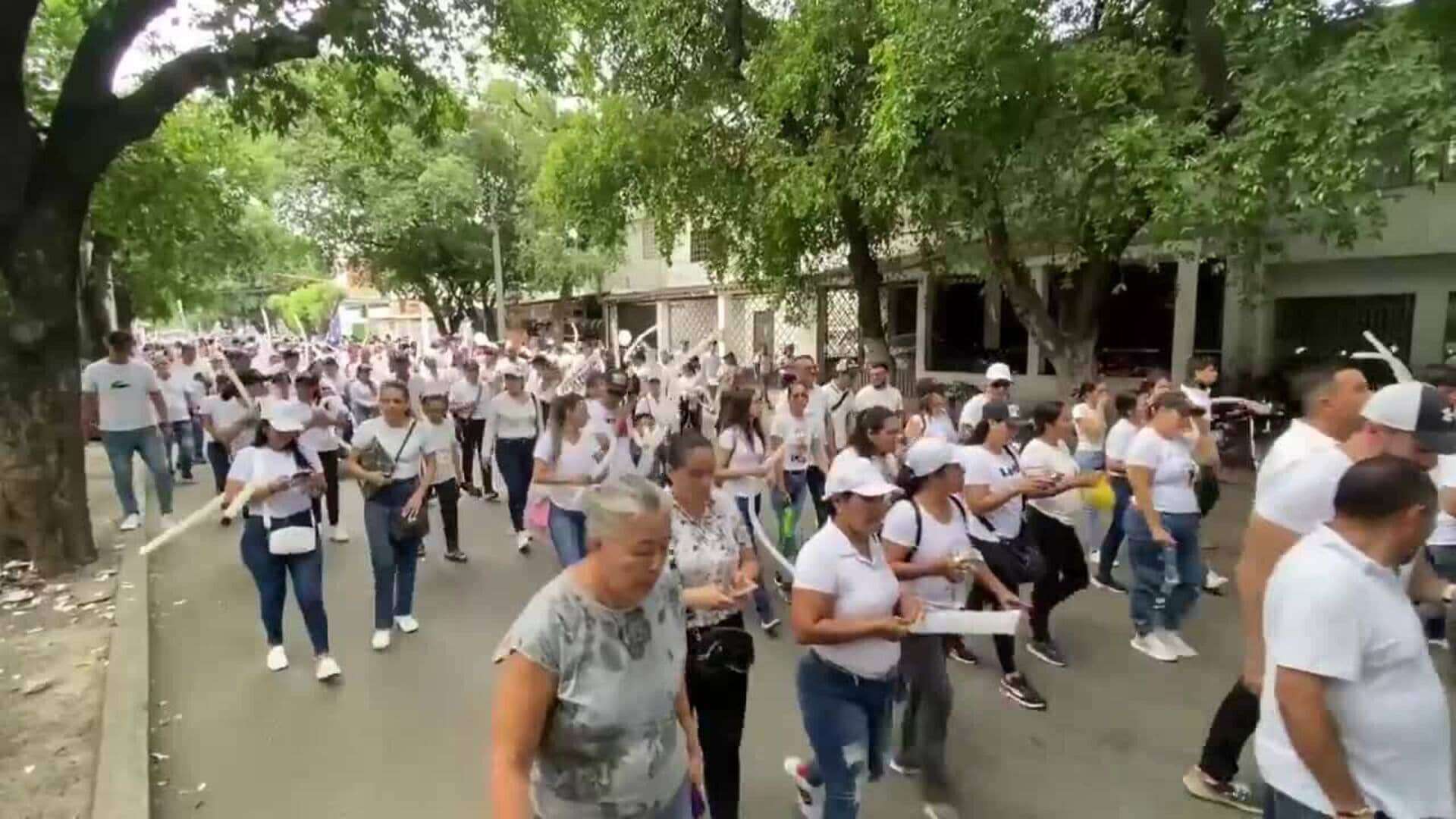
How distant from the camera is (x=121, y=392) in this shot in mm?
8203

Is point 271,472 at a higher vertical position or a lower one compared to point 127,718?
higher

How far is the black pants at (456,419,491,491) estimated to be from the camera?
10672 mm

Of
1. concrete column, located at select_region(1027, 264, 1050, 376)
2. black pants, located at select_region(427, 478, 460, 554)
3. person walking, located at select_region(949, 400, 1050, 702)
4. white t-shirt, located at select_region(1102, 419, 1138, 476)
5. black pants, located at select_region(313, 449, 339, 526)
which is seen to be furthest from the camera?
concrete column, located at select_region(1027, 264, 1050, 376)

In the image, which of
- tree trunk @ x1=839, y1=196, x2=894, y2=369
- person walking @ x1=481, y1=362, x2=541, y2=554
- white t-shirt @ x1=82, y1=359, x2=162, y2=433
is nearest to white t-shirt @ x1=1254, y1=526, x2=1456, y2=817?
person walking @ x1=481, y1=362, x2=541, y2=554

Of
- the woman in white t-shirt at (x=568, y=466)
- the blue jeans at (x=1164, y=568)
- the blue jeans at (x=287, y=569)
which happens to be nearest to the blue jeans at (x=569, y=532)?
the woman in white t-shirt at (x=568, y=466)

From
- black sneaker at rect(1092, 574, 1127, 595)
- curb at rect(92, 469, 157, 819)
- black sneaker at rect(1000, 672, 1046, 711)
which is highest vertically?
curb at rect(92, 469, 157, 819)

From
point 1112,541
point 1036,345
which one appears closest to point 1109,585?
point 1112,541

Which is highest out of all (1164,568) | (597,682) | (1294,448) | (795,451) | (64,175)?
(64,175)

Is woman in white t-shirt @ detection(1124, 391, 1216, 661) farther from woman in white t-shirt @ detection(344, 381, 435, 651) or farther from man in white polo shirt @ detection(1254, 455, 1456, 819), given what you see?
woman in white t-shirt @ detection(344, 381, 435, 651)

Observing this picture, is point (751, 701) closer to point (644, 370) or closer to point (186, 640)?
point (186, 640)

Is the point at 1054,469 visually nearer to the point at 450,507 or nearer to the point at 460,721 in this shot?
the point at 460,721

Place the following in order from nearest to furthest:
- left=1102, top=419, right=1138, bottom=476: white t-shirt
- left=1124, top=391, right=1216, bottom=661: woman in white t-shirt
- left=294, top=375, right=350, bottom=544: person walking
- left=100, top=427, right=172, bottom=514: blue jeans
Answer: left=1124, top=391, right=1216, bottom=661: woman in white t-shirt
left=1102, top=419, right=1138, bottom=476: white t-shirt
left=294, top=375, right=350, bottom=544: person walking
left=100, top=427, right=172, bottom=514: blue jeans

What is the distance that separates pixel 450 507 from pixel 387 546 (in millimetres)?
1951

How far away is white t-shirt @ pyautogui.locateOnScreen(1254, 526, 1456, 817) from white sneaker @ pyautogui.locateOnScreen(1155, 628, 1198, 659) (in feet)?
11.7
